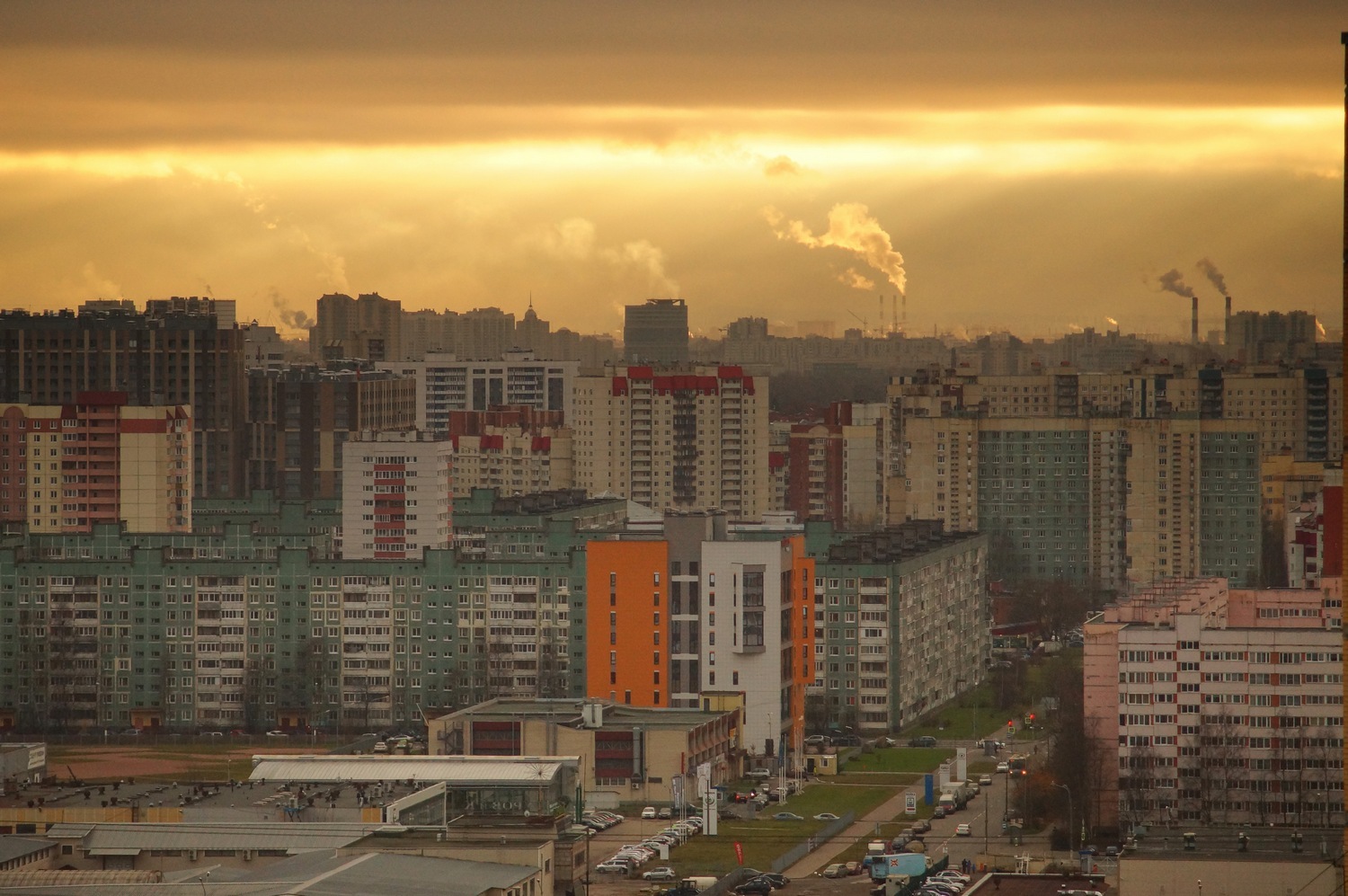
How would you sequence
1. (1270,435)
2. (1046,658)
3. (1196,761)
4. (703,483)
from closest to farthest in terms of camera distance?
1. (1196,761)
2. (1046,658)
3. (703,483)
4. (1270,435)

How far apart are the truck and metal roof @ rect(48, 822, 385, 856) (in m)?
5.29

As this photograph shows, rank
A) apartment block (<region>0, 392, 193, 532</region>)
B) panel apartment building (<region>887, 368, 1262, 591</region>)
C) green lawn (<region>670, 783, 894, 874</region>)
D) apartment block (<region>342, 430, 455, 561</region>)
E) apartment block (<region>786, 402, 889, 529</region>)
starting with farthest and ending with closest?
apartment block (<region>786, 402, 889, 529</region>) < panel apartment building (<region>887, 368, 1262, 591</region>) < apartment block (<region>0, 392, 193, 532</region>) < apartment block (<region>342, 430, 455, 561</region>) < green lawn (<region>670, 783, 894, 874</region>)

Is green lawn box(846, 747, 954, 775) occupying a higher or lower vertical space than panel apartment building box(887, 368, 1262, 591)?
lower

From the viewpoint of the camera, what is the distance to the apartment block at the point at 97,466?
49.8 meters

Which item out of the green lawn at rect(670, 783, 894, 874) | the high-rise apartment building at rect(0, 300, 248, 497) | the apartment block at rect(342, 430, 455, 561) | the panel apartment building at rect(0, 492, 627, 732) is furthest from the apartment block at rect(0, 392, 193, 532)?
the green lawn at rect(670, 783, 894, 874)

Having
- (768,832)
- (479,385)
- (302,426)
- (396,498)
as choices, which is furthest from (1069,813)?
(479,385)

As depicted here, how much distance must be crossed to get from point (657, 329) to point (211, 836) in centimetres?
7789

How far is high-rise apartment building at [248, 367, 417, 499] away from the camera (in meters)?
66.2

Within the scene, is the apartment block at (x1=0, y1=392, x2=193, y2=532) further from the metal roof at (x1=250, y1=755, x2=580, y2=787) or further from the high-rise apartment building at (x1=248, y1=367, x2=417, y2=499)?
the metal roof at (x1=250, y1=755, x2=580, y2=787)

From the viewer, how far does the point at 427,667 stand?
132 ft

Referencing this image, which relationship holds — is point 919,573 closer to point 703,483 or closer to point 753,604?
point 753,604

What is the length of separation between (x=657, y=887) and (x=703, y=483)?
35418 mm

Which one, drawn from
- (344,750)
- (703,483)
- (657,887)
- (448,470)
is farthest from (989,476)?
(657,887)

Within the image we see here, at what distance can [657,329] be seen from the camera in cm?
10250
